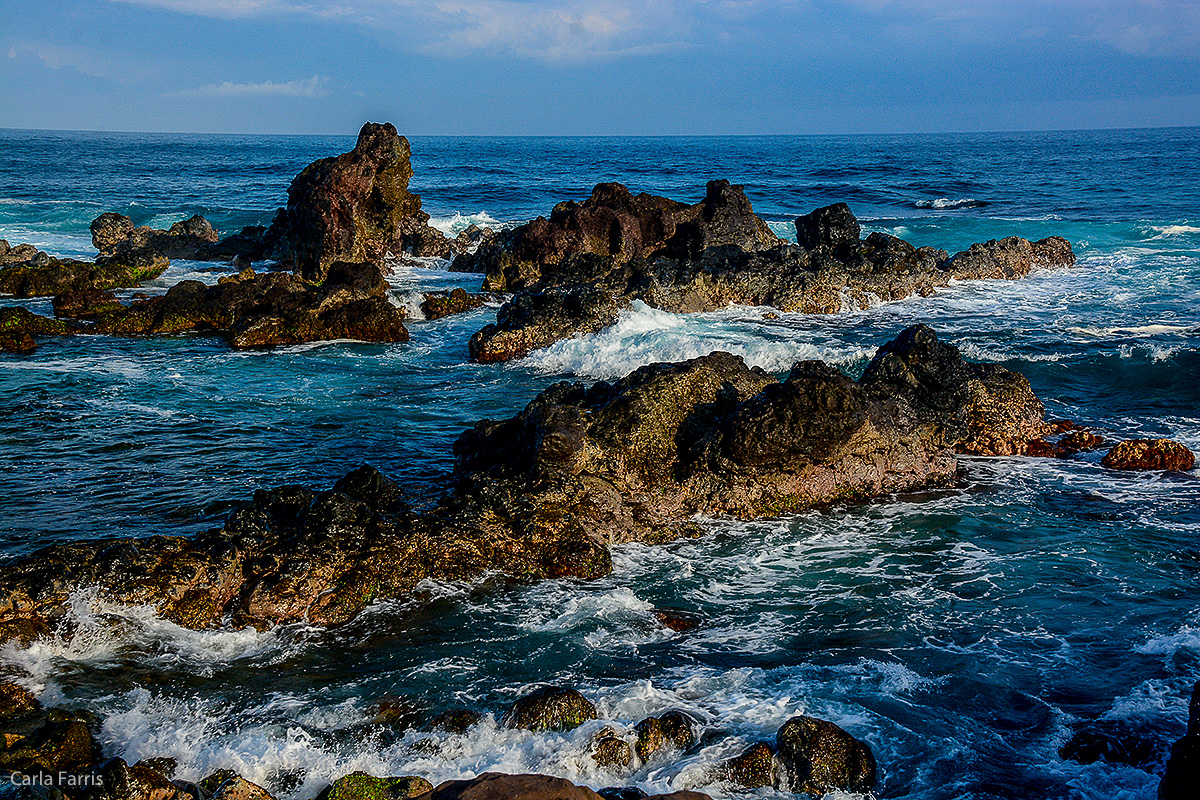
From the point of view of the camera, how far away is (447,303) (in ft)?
64.4

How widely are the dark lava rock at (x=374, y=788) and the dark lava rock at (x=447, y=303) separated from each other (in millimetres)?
15078

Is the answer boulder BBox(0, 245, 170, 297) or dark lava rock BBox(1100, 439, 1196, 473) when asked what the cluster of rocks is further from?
boulder BBox(0, 245, 170, 297)

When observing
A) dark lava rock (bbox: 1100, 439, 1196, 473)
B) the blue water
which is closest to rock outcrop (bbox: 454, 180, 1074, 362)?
the blue water

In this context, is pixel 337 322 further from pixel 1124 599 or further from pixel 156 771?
pixel 1124 599

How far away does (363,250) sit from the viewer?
23.1 meters

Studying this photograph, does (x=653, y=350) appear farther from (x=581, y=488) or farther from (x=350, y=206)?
(x=350, y=206)

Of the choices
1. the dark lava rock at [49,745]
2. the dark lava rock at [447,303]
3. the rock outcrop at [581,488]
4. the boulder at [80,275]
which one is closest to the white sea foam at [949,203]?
the dark lava rock at [447,303]

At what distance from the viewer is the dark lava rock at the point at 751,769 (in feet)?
17.1

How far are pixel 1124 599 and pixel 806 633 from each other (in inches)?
109

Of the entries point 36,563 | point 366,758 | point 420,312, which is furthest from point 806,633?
point 420,312

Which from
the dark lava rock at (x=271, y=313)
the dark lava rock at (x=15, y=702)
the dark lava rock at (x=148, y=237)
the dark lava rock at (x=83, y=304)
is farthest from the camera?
the dark lava rock at (x=148, y=237)

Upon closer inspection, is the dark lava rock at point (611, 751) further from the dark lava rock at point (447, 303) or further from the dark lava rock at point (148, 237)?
the dark lava rock at point (148, 237)

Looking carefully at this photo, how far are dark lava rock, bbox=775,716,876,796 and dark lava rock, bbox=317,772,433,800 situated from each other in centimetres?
210

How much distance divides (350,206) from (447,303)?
511 centimetres
